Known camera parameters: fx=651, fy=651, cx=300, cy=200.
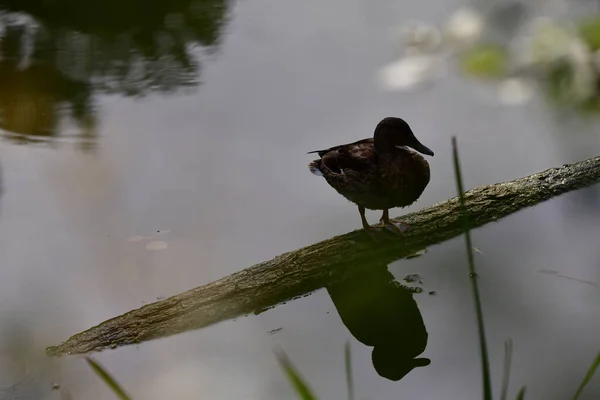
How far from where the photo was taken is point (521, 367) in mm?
2121

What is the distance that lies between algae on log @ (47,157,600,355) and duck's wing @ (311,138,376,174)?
0.93ft

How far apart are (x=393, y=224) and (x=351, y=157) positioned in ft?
1.09

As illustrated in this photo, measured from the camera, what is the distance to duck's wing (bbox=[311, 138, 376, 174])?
8.75 ft

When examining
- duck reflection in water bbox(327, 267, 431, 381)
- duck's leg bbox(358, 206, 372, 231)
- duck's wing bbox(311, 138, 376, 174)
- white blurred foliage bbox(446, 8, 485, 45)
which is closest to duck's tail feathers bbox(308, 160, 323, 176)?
duck's wing bbox(311, 138, 376, 174)

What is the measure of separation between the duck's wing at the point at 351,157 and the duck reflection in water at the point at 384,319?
43cm

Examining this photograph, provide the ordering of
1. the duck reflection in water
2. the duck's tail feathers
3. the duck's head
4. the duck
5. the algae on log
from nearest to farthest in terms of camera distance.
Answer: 1. the duck reflection in water
2. the algae on log
3. the duck
4. the duck's head
5. the duck's tail feathers

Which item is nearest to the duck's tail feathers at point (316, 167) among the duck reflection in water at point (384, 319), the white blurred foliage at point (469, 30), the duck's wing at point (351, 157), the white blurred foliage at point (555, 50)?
the duck's wing at point (351, 157)

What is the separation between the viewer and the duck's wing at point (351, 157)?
2668 mm

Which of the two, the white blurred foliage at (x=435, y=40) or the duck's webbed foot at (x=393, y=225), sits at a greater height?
the white blurred foliage at (x=435, y=40)

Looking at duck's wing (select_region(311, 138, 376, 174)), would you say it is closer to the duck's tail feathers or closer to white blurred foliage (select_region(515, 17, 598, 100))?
the duck's tail feathers

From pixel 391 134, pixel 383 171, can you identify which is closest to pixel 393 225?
pixel 383 171

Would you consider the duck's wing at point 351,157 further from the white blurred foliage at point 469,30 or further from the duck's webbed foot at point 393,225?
the white blurred foliage at point 469,30

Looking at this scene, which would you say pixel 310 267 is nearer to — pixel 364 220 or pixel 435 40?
pixel 364 220

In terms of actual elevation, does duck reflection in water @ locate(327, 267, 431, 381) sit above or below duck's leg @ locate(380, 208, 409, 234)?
below
